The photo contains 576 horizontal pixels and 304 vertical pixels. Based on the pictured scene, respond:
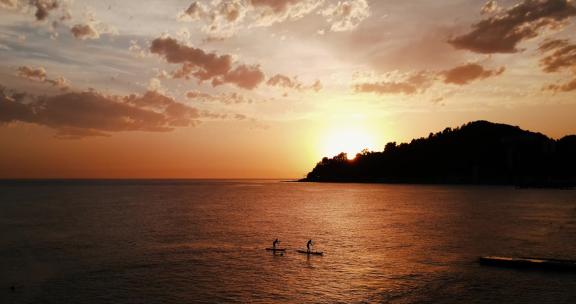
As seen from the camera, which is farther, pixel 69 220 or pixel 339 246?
pixel 69 220

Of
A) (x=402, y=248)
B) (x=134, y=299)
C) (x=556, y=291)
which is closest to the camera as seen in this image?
(x=134, y=299)

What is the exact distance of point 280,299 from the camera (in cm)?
3978

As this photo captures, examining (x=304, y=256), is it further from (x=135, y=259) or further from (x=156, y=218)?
(x=156, y=218)

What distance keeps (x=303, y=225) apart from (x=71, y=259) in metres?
51.3

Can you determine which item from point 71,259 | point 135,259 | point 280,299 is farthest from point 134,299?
point 71,259

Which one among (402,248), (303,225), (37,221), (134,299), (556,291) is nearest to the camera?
(134,299)

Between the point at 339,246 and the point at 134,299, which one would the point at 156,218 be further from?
the point at 134,299

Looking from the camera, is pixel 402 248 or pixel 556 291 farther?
pixel 402 248

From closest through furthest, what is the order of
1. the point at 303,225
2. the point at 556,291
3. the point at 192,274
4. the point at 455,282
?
the point at 556,291
the point at 455,282
the point at 192,274
the point at 303,225

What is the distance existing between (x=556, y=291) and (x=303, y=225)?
60.0 meters

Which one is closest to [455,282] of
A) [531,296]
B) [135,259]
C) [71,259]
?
[531,296]

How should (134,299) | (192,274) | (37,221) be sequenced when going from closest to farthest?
(134,299), (192,274), (37,221)

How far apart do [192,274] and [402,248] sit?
3271 cm

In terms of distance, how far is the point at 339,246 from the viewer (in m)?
68.7
